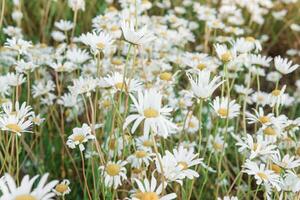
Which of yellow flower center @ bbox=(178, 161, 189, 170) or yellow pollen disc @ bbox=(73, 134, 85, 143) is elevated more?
yellow pollen disc @ bbox=(73, 134, 85, 143)

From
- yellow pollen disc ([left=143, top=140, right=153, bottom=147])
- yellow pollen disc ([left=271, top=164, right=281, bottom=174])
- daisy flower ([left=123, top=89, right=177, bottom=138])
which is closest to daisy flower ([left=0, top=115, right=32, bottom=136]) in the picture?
daisy flower ([left=123, top=89, right=177, bottom=138])

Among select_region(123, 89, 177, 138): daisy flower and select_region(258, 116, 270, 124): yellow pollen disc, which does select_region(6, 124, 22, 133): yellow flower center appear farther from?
select_region(258, 116, 270, 124): yellow pollen disc

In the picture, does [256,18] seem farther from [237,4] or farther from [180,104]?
[180,104]

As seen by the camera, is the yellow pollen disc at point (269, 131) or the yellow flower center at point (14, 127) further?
the yellow pollen disc at point (269, 131)

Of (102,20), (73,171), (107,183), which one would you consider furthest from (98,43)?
(102,20)

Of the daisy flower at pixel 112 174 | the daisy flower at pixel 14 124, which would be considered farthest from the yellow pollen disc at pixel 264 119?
the daisy flower at pixel 14 124

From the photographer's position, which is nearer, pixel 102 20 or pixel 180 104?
pixel 180 104

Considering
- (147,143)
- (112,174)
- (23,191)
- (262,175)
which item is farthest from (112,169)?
(23,191)

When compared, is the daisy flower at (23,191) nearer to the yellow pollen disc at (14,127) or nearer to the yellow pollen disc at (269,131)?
the yellow pollen disc at (14,127)
